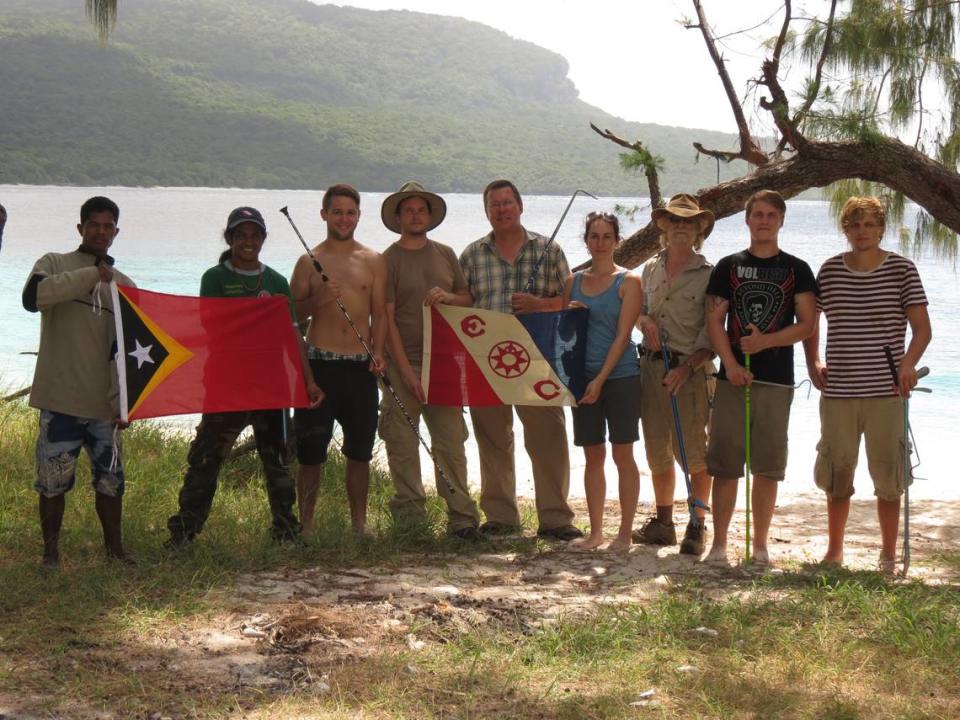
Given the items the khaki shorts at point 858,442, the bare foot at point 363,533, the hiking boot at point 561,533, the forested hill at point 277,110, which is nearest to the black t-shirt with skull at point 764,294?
the khaki shorts at point 858,442

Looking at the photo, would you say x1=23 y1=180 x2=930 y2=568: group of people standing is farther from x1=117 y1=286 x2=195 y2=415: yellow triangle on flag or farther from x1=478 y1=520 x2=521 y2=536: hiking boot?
x1=117 y1=286 x2=195 y2=415: yellow triangle on flag

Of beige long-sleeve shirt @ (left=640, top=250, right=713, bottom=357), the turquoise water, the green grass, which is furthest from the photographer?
the turquoise water

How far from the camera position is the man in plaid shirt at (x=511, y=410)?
226 inches

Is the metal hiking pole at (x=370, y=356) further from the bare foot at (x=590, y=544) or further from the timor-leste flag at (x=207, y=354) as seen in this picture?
the bare foot at (x=590, y=544)

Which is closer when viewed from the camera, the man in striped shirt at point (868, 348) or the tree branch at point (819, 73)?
the man in striped shirt at point (868, 348)

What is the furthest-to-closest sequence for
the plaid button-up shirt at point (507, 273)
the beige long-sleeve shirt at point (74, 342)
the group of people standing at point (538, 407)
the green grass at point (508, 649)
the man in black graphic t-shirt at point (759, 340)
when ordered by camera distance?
the plaid button-up shirt at point (507, 273)
the man in black graphic t-shirt at point (759, 340)
the group of people standing at point (538, 407)
the beige long-sleeve shirt at point (74, 342)
the green grass at point (508, 649)

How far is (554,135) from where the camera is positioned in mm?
82812

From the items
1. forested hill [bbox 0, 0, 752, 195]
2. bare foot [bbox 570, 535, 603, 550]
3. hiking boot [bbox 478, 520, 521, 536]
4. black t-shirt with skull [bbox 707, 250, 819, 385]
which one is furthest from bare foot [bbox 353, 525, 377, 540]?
forested hill [bbox 0, 0, 752, 195]

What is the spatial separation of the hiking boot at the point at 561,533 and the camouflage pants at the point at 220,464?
126cm

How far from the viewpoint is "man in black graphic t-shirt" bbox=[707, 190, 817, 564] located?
16.9 ft

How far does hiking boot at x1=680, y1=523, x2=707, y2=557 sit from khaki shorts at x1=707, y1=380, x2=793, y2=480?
33cm

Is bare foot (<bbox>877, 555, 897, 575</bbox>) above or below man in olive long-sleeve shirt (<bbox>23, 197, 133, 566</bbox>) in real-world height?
below

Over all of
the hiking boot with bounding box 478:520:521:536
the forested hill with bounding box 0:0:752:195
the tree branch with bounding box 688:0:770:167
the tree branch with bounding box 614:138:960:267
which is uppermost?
the forested hill with bounding box 0:0:752:195

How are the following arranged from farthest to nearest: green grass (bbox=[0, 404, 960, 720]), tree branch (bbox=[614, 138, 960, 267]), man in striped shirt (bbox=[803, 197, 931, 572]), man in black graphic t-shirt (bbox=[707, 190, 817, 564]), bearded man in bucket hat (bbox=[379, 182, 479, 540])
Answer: tree branch (bbox=[614, 138, 960, 267]), bearded man in bucket hat (bbox=[379, 182, 479, 540]), man in black graphic t-shirt (bbox=[707, 190, 817, 564]), man in striped shirt (bbox=[803, 197, 931, 572]), green grass (bbox=[0, 404, 960, 720])
